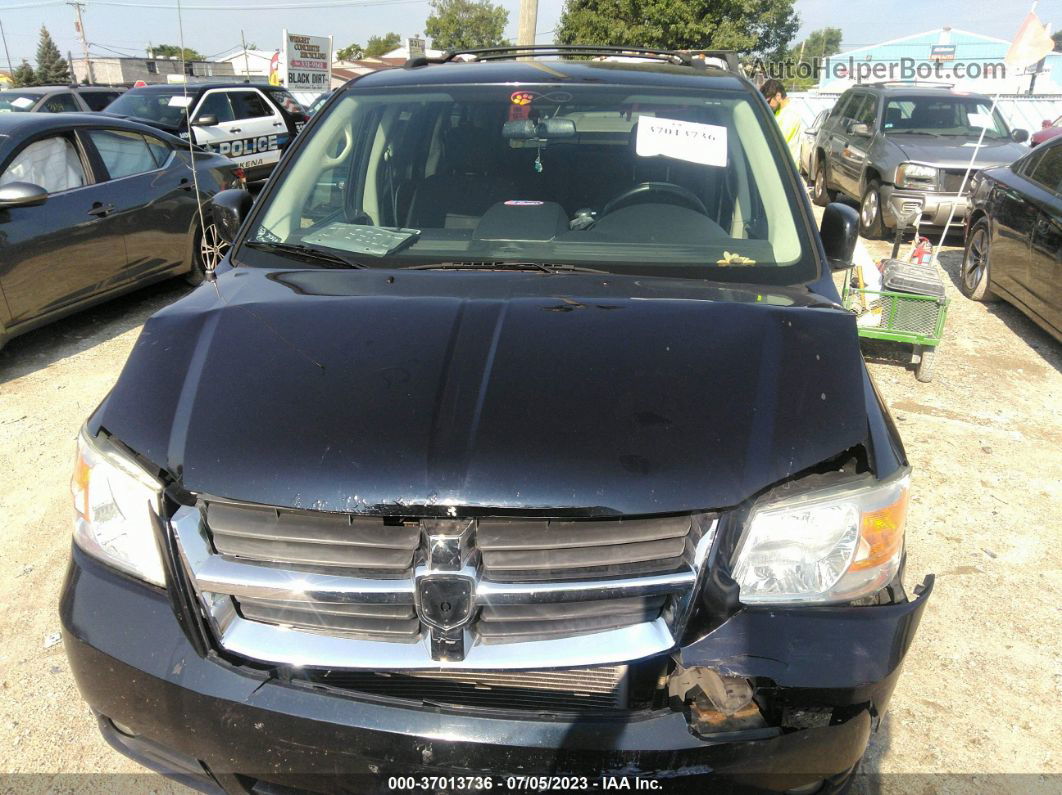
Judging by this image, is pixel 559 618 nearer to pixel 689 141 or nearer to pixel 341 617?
pixel 341 617

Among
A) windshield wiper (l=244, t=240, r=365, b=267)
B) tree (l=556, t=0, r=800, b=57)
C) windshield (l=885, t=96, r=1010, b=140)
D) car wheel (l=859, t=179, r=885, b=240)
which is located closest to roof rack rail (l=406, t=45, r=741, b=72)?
windshield wiper (l=244, t=240, r=365, b=267)

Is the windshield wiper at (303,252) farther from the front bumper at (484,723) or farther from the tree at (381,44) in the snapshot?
the tree at (381,44)

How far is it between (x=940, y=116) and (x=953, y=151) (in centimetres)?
153

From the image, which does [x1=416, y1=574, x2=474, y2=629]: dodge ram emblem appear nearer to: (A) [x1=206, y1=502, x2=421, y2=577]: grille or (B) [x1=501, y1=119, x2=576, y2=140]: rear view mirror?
(A) [x1=206, y1=502, x2=421, y2=577]: grille

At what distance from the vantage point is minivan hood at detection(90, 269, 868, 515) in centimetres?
161

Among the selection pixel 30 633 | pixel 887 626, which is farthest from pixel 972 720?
pixel 30 633

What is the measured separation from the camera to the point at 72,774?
2.34 m

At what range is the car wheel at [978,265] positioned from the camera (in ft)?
23.8

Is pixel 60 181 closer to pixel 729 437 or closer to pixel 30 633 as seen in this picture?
pixel 30 633

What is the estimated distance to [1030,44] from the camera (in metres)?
8.09

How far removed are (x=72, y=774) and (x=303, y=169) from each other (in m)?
2.09

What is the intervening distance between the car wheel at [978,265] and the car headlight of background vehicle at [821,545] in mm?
6487

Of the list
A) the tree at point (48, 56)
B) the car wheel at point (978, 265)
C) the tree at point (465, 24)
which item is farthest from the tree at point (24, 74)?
the car wheel at point (978, 265)

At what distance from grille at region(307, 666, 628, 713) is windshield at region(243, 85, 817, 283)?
1.35 metres
